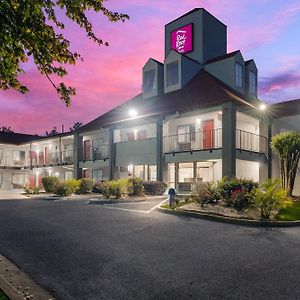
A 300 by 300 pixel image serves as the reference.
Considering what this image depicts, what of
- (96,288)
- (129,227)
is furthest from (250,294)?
(129,227)

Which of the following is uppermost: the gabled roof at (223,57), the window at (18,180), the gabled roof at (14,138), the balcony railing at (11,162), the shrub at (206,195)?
the gabled roof at (223,57)

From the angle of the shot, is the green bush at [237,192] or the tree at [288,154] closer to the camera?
the green bush at [237,192]

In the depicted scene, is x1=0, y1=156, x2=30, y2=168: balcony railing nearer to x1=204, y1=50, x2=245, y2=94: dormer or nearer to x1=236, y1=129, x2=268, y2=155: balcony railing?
x1=204, y1=50, x2=245, y2=94: dormer

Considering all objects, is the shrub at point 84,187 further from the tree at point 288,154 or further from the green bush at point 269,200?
the green bush at point 269,200

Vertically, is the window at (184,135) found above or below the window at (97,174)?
above

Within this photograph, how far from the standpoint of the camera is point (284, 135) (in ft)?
59.6

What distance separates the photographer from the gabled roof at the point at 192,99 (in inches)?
815

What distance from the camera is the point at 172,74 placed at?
26.5 m

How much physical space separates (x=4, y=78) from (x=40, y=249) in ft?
13.6

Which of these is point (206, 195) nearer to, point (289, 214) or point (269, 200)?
point (269, 200)

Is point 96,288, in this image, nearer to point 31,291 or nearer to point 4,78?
point 31,291

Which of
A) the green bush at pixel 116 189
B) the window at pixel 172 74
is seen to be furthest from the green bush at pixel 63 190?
the window at pixel 172 74

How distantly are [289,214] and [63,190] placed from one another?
15.7 metres

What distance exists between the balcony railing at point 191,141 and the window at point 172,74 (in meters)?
4.78
